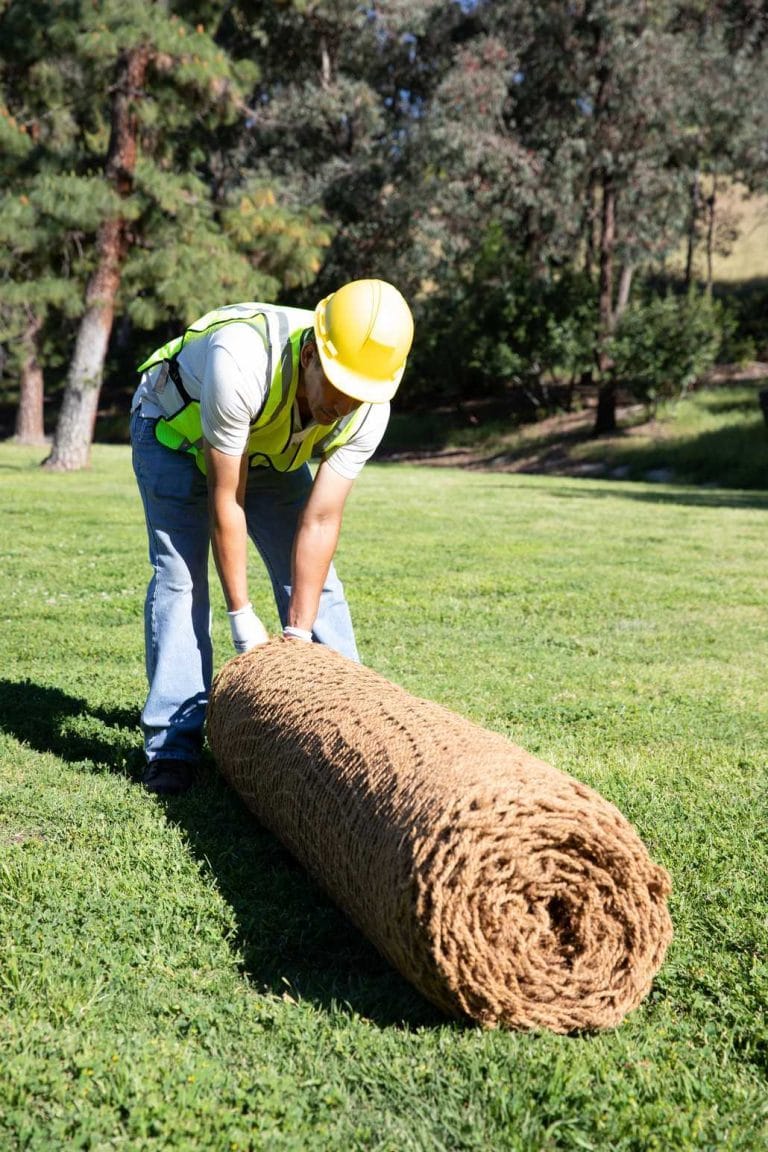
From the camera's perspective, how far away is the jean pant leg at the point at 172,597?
4.22 metres

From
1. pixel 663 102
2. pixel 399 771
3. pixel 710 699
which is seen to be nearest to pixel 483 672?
pixel 710 699

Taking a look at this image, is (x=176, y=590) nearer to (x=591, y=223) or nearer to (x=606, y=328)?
(x=606, y=328)

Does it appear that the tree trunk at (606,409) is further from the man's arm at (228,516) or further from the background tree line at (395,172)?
the man's arm at (228,516)

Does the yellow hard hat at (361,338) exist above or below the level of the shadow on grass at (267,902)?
above

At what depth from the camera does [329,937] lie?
124 inches

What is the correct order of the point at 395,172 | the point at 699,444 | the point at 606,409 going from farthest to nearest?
1. the point at 395,172
2. the point at 606,409
3. the point at 699,444

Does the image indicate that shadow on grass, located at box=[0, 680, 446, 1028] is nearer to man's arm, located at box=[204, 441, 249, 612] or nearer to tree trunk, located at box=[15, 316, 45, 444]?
man's arm, located at box=[204, 441, 249, 612]

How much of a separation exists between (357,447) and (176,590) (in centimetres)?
90

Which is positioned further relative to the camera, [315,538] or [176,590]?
[176,590]

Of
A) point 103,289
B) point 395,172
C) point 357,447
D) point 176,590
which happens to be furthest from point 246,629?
point 395,172

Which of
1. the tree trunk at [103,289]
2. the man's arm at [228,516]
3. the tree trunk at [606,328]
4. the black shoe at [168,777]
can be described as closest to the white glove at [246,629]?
the man's arm at [228,516]

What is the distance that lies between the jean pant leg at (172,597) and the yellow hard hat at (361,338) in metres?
0.97

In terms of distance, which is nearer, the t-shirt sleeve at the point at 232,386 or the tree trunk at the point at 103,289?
the t-shirt sleeve at the point at 232,386

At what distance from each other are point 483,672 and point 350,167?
25.6 metres
